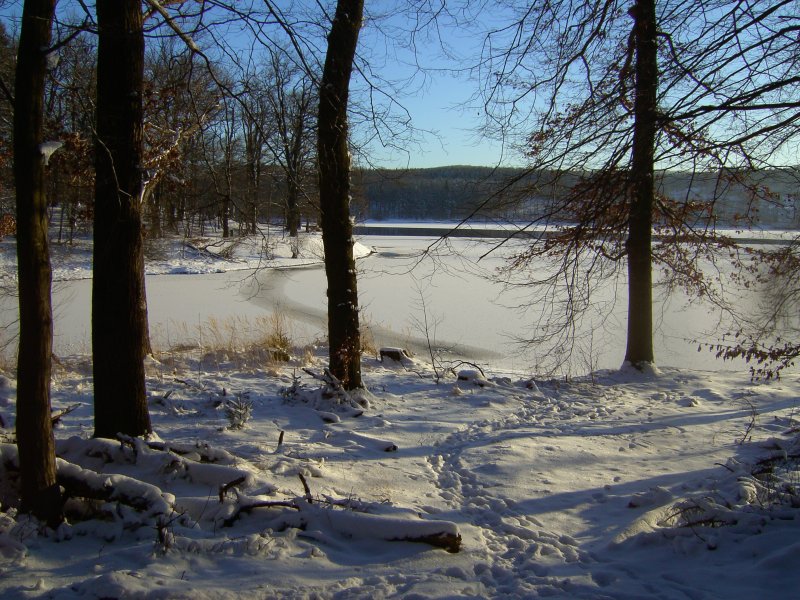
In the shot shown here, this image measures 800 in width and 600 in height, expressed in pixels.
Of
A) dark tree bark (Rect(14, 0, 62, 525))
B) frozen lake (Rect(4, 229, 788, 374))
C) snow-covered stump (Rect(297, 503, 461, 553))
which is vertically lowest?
frozen lake (Rect(4, 229, 788, 374))

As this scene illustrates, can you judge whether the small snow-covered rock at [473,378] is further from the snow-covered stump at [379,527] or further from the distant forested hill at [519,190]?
the snow-covered stump at [379,527]

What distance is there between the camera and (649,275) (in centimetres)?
1014

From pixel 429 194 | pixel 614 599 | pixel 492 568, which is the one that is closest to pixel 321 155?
pixel 492 568

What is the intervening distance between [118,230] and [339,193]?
292 centimetres

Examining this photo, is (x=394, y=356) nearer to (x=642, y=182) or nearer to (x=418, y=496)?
(x=642, y=182)

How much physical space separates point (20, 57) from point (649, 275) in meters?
9.38

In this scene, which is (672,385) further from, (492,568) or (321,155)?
(492,568)

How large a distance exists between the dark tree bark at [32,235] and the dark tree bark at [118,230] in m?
1.20

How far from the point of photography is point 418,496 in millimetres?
4551

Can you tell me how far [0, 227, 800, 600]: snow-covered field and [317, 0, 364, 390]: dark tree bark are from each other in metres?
0.65

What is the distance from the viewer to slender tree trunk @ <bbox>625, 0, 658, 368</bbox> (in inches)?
202

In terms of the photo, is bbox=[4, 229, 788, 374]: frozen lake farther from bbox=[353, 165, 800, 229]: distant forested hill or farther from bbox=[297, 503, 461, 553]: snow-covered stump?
bbox=[297, 503, 461, 553]: snow-covered stump

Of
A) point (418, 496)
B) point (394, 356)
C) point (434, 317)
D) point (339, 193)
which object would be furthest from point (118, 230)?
point (434, 317)

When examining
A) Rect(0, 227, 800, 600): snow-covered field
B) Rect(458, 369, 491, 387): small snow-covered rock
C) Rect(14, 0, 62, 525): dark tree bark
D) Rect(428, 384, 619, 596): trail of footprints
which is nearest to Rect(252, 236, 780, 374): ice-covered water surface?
Rect(458, 369, 491, 387): small snow-covered rock
